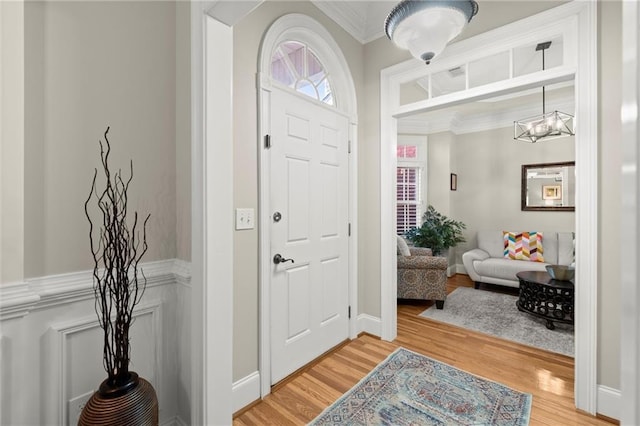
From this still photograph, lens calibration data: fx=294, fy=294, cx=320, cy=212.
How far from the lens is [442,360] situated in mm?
2395

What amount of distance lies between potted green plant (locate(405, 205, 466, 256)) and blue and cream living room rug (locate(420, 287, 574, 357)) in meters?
0.85

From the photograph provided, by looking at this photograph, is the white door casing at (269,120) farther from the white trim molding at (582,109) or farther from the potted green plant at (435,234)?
the potted green plant at (435,234)

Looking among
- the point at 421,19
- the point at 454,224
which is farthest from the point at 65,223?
the point at 454,224

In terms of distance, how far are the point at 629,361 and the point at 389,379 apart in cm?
182

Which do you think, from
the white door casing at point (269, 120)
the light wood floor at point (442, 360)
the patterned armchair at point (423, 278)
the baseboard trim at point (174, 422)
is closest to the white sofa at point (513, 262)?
the patterned armchair at point (423, 278)

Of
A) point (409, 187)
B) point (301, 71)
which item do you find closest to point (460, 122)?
point (409, 187)

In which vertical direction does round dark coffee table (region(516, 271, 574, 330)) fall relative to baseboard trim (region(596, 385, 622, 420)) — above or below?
above

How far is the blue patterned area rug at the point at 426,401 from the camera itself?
1.73m

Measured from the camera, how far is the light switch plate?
1.79 meters

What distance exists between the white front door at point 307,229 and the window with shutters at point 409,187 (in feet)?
9.47

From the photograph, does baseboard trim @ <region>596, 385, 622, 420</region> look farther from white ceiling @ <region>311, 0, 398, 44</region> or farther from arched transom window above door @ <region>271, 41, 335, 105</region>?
white ceiling @ <region>311, 0, 398, 44</region>

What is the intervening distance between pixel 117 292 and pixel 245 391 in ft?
3.46

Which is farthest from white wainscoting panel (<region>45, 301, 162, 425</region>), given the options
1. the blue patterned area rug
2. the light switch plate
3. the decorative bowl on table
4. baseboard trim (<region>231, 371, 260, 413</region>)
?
the decorative bowl on table

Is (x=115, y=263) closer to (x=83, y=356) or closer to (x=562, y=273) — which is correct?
(x=83, y=356)
